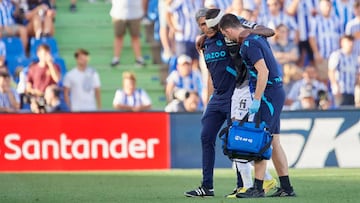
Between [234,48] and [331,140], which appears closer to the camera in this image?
[234,48]

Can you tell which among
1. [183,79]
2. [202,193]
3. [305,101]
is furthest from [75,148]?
[202,193]

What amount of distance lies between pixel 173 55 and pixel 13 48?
3.05 m

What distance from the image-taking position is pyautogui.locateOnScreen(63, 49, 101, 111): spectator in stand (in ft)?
68.8

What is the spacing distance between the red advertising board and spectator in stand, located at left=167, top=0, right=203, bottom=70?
2.64m

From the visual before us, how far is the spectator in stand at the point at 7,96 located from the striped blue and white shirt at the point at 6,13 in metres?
1.92

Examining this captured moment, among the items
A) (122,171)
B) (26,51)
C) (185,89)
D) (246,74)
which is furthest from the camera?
(26,51)

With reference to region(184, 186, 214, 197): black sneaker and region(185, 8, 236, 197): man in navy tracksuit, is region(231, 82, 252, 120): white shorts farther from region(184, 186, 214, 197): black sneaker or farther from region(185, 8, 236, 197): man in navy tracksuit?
region(184, 186, 214, 197): black sneaker

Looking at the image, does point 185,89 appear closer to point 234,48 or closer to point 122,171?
point 122,171

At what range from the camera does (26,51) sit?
2208 centimetres

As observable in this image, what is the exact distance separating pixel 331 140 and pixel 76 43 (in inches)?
255

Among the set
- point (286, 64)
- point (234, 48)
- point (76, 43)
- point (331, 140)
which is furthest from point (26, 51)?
point (234, 48)

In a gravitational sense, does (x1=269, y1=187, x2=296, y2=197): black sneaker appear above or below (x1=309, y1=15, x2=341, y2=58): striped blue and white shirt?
below

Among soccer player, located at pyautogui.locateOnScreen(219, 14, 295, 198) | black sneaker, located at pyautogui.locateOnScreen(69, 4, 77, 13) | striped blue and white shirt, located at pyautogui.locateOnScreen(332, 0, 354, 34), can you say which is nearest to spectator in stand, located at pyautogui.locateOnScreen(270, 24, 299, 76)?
striped blue and white shirt, located at pyautogui.locateOnScreen(332, 0, 354, 34)

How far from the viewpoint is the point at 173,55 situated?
22.0m
